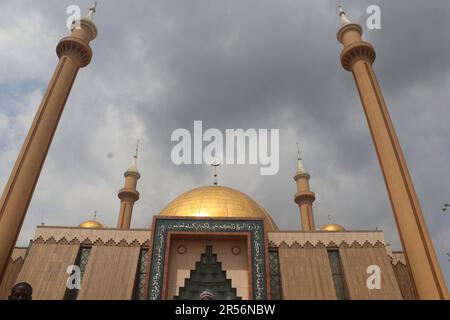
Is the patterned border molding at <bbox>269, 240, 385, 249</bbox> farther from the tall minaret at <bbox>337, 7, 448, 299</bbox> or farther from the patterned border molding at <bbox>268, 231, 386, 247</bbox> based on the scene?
the tall minaret at <bbox>337, 7, 448, 299</bbox>

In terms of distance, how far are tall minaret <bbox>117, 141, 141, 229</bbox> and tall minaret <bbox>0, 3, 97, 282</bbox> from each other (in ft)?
30.1

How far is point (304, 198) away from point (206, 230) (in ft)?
36.2

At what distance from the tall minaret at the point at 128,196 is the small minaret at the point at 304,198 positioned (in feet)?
36.4

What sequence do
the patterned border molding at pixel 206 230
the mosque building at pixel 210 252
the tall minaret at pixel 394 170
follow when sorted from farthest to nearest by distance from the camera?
the patterned border molding at pixel 206 230 → the mosque building at pixel 210 252 → the tall minaret at pixel 394 170

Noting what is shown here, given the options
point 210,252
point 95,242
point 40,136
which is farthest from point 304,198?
point 40,136

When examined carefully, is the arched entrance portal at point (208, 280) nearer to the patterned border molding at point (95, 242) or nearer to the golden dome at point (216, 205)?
the patterned border molding at point (95, 242)

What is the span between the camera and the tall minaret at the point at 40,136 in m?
13.2

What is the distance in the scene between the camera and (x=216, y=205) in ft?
65.4

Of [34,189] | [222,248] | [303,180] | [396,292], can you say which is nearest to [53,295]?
[34,189]

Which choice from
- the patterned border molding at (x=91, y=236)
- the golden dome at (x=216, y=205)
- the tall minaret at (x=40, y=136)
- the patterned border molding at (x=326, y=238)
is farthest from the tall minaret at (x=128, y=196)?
the patterned border molding at (x=326, y=238)

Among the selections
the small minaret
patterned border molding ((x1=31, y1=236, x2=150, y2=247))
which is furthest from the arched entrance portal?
the small minaret

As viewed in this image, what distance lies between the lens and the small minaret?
2503 centimetres

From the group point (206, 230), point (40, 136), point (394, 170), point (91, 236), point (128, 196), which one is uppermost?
point (128, 196)

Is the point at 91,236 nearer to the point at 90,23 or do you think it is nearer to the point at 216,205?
A: the point at 216,205
